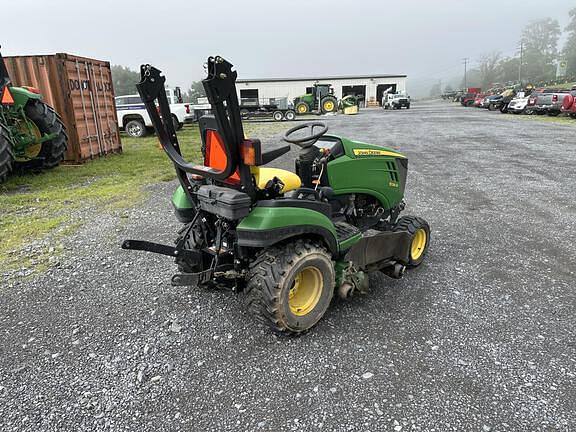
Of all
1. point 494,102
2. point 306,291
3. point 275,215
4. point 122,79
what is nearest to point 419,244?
point 306,291

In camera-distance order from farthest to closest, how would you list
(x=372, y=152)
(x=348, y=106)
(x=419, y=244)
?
1. (x=348, y=106)
2. (x=419, y=244)
3. (x=372, y=152)

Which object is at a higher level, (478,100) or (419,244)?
(478,100)

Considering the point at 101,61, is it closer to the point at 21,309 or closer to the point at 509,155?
the point at 21,309

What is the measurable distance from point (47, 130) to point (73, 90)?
6.23ft

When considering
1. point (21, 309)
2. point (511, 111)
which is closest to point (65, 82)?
point (21, 309)

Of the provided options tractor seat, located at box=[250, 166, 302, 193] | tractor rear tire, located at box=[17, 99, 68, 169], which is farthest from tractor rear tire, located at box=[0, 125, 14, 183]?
tractor seat, located at box=[250, 166, 302, 193]

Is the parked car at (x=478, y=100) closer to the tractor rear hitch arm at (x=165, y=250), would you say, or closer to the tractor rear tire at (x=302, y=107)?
the tractor rear tire at (x=302, y=107)

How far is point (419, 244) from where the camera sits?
159 inches

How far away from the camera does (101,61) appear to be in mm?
11242

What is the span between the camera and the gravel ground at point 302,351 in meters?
2.21

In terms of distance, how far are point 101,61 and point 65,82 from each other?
2000mm

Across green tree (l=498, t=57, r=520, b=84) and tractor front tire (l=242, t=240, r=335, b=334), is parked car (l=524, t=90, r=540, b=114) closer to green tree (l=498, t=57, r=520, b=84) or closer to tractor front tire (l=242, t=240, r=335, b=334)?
tractor front tire (l=242, t=240, r=335, b=334)

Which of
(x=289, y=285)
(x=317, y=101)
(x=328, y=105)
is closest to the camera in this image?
(x=289, y=285)

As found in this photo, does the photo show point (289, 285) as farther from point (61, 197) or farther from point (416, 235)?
point (61, 197)
